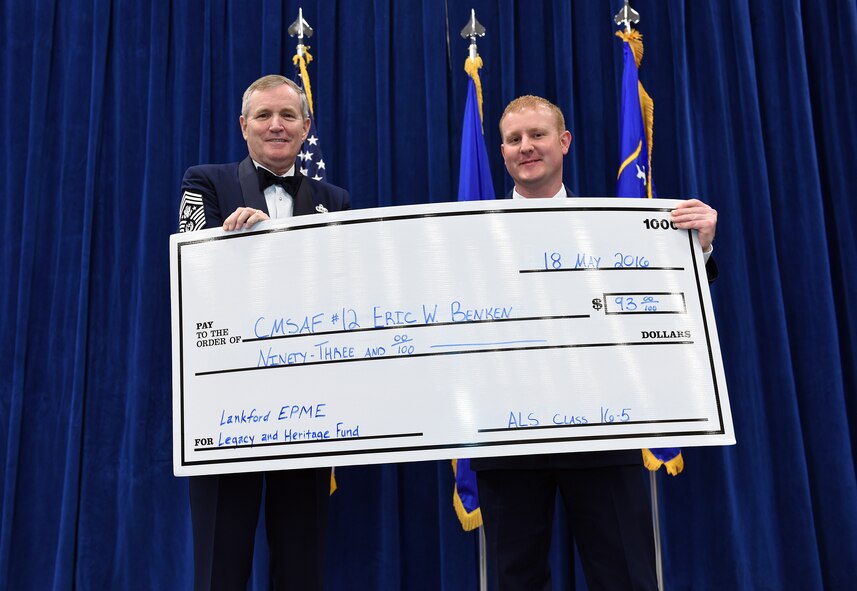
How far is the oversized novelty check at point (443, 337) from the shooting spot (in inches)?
54.6

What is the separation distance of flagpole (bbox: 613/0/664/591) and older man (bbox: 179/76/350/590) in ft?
3.82

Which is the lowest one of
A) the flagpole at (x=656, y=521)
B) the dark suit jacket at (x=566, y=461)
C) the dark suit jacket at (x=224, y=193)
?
the flagpole at (x=656, y=521)

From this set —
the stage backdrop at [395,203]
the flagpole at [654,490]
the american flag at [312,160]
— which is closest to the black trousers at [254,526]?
the stage backdrop at [395,203]

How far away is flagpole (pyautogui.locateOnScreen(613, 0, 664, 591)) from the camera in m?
2.18

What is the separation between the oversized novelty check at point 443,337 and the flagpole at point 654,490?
0.91 m

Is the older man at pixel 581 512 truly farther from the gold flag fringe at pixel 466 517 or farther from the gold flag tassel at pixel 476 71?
the gold flag tassel at pixel 476 71

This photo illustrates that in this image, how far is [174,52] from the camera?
2.85m

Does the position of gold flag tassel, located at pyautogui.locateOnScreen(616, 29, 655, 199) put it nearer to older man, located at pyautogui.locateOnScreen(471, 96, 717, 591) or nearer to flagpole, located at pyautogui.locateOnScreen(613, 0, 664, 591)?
flagpole, located at pyautogui.locateOnScreen(613, 0, 664, 591)

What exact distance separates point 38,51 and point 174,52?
61 cm

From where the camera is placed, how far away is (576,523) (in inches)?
57.7

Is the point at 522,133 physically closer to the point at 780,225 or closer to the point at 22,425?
the point at 780,225

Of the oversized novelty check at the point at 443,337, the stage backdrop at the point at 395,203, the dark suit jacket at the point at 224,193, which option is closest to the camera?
the oversized novelty check at the point at 443,337

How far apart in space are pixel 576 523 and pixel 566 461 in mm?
155

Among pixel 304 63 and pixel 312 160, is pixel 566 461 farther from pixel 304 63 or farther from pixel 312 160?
pixel 304 63
